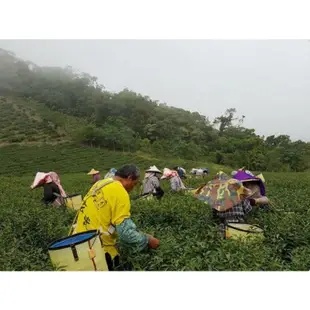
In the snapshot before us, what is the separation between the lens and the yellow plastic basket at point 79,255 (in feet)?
11.4

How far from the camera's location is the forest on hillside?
2069 inches

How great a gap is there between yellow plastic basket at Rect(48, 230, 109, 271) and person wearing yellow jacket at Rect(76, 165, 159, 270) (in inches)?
10.3

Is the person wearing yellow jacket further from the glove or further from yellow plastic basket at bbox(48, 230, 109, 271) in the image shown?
yellow plastic basket at bbox(48, 230, 109, 271)

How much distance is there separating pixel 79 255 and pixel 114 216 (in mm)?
487

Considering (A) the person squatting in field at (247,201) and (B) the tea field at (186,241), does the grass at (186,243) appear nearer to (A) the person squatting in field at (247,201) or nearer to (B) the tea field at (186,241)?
(B) the tea field at (186,241)

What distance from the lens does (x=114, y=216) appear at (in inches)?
148

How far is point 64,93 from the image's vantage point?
75.9 meters

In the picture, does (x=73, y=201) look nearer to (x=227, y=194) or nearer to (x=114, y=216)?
(x=227, y=194)

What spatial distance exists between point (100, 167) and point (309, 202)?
35426 millimetres

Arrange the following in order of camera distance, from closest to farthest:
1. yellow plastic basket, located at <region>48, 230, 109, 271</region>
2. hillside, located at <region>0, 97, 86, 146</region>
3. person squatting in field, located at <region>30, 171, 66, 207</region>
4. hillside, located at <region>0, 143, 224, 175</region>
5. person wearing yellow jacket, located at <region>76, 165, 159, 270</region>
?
yellow plastic basket, located at <region>48, 230, 109, 271</region>, person wearing yellow jacket, located at <region>76, 165, 159, 270</region>, person squatting in field, located at <region>30, 171, 66, 207</region>, hillside, located at <region>0, 143, 224, 175</region>, hillside, located at <region>0, 97, 86, 146</region>

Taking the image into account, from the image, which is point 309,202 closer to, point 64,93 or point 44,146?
point 44,146

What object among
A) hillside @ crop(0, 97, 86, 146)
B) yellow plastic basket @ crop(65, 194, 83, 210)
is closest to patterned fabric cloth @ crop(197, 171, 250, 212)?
yellow plastic basket @ crop(65, 194, 83, 210)

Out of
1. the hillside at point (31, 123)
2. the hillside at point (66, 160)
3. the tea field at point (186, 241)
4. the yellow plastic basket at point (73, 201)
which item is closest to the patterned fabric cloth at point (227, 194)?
the tea field at point (186, 241)

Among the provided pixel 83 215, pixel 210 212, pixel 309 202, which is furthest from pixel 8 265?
pixel 309 202
